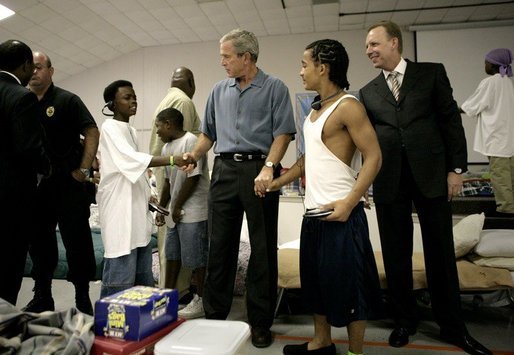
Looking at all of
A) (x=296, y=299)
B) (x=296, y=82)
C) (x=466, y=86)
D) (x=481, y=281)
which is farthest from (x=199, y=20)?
(x=481, y=281)

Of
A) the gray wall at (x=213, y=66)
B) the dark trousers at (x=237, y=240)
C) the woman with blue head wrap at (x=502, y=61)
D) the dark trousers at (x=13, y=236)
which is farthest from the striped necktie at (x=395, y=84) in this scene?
the gray wall at (x=213, y=66)

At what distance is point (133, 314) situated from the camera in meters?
1.24

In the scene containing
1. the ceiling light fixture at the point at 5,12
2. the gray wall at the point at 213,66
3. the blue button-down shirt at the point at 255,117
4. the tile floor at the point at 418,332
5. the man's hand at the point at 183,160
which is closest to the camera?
the tile floor at the point at 418,332

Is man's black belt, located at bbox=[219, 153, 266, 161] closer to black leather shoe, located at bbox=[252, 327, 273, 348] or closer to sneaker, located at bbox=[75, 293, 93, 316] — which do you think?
black leather shoe, located at bbox=[252, 327, 273, 348]

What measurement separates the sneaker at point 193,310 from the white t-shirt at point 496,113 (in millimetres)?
3127

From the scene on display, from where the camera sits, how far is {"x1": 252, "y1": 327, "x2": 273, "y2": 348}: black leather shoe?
199 cm

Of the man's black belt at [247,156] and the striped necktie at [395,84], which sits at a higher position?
the striped necktie at [395,84]

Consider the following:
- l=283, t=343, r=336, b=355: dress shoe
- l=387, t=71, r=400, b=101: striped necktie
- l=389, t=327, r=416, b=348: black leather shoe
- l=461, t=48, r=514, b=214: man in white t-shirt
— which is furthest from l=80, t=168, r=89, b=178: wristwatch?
l=461, t=48, r=514, b=214: man in white t-shirt

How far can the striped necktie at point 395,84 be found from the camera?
7.01ft

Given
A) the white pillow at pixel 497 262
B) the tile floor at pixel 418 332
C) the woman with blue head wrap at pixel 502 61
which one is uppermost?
the woman with blue head wrap at pixel 502 61

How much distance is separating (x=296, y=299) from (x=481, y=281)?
1.21 metres

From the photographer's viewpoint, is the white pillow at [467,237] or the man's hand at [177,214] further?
the white pillow at [467,237]

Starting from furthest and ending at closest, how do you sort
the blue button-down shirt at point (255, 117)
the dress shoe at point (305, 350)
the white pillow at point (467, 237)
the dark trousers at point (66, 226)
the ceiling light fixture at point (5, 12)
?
the ceiling light fixture at point (5, 12)
the white pillow at point (467, 237)
the dark trousers at point (66, 226)
the blue button-down shirt at point (255, 117)
the dress shoe at point (305, 350)

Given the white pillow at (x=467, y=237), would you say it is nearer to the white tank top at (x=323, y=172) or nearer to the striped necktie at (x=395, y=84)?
the striped necktie at (x=395, y=84)
